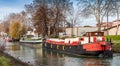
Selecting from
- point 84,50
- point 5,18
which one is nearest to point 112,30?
point 84,50

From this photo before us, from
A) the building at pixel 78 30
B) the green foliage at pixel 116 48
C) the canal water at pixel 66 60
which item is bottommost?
the canal water at pixel 66 60

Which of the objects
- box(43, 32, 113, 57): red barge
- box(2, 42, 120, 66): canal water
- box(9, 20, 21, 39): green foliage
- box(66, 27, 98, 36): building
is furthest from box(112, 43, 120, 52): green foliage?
box(9, 20, 21, 39): green foliage

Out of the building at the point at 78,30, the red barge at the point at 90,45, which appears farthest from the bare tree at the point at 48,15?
the red barge at the point at 90,45

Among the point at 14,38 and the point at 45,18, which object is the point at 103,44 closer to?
the point at 45,18

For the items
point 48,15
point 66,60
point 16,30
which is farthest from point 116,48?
point 16,30

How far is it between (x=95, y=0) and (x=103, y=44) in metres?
25.6

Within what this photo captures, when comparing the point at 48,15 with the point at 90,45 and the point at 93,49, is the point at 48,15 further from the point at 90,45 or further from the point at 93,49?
the point at 93,49

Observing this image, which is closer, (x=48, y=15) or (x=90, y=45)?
(x=90, y=45)

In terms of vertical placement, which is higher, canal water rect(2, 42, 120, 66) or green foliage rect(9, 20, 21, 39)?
green foliage rect(9, 20, 21, 39)

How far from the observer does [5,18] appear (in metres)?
157

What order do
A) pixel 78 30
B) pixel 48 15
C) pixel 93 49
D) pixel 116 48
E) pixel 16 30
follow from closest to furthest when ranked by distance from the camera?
pixel 93 49 → pixel 116 48 → pixel 48 15 → pixel 78 30 → pixel 16 30

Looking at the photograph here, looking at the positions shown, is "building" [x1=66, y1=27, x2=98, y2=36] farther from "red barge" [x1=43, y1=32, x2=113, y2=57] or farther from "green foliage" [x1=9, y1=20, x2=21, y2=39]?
"red barge" [x1=43, y1=32, x2=113, y2=57]

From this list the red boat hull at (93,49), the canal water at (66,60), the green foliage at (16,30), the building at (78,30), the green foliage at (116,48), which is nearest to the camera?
the canal water at (66,60)

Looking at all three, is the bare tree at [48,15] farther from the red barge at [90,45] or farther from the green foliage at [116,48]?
the green foliage at [116,48]
